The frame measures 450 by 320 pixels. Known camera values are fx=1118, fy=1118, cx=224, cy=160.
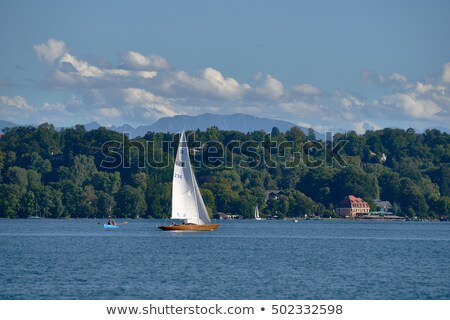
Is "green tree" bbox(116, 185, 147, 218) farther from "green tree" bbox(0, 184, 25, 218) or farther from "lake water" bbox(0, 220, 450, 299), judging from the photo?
"lake water" bbox(0, 220, 450, 299)

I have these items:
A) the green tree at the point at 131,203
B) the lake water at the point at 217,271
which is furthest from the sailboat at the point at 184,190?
the green tree at the point at 131,203

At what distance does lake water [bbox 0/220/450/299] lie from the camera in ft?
167

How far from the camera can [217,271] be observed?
6088cm

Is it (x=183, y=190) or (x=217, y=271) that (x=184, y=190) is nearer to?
(x=183, y=190)

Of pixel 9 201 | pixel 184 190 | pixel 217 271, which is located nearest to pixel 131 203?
pixel 9 201

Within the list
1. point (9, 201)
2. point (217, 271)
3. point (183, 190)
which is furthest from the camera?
point (9, 201)

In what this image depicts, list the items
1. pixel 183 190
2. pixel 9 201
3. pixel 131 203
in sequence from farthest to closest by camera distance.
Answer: pixel 131 203, pixel 9 201, pixel 183 190

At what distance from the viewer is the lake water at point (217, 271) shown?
5081 cm

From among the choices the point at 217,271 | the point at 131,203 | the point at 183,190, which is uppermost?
the point at 131,203

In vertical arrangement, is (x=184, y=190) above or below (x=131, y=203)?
below

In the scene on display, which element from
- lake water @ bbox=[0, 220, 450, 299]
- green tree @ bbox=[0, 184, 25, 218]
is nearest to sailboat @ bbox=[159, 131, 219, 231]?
lake water @ bbox=[0, 220, 450, 299]
